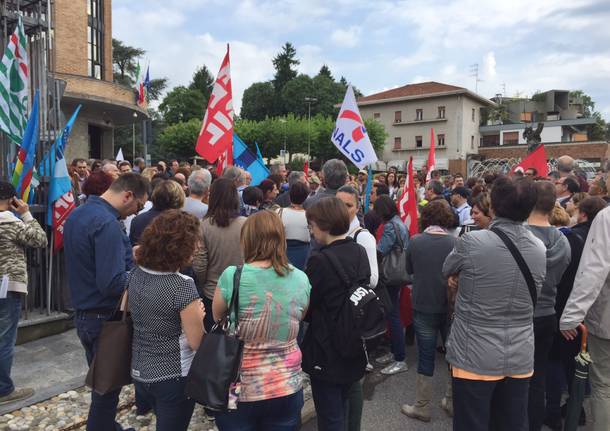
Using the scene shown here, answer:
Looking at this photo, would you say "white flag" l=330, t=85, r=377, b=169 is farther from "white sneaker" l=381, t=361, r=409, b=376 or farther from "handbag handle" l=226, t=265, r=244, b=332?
"handbag handle" l=226, t=265, r=244, b=332

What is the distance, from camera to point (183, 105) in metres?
61.5

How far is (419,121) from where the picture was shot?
4625cm

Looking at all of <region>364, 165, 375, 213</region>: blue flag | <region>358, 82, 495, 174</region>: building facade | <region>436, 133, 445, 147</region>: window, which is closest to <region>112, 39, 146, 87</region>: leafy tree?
<region>358, 82, 495, 174</region>: building facade

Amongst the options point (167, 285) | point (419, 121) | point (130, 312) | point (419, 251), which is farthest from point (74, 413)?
point (419, 121)

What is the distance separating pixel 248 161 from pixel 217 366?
4.36 m

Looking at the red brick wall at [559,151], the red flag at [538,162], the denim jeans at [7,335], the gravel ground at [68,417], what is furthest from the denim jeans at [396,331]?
the red brick wall at [559,151]

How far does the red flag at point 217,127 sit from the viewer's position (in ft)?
19.4

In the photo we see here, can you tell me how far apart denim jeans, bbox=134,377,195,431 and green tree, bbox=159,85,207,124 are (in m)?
60.9

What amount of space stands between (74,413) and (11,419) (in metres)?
0.44

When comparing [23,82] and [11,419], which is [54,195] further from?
[11,419]

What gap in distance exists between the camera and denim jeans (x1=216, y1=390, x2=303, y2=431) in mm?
2344

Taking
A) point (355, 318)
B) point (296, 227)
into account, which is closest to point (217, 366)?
point (355, 318)

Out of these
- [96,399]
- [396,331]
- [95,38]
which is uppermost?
[95,38]

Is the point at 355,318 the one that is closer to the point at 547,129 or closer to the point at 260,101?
the point at 547,129
